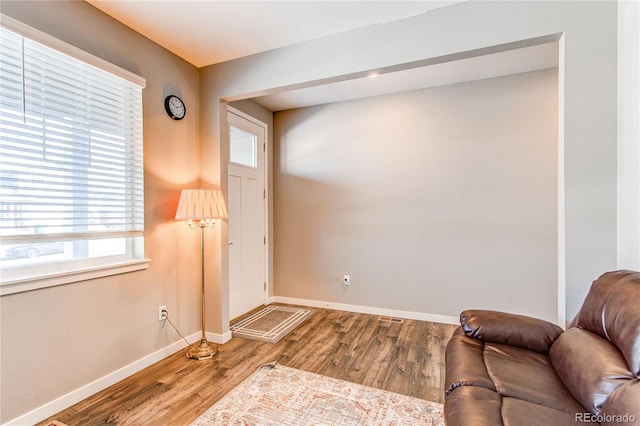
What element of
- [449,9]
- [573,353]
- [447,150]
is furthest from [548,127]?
[573,353]

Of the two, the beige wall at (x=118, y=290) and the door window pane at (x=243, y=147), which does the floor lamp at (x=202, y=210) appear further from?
the door window pane at (x=243, y=147)

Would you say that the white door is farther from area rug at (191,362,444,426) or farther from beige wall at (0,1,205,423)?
area rug at (191,362,444,426)

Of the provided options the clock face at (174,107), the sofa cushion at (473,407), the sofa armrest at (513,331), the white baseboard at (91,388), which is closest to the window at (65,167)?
the clock face at (174,107)

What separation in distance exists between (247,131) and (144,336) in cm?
242

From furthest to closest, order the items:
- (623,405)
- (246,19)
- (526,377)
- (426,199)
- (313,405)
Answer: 1. (426,199)
2. (246,19)
3. (313,405)
4. (526,377)
5. (623,405)

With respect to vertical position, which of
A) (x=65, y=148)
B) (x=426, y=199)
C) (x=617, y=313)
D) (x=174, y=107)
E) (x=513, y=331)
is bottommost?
(x=513, y=331)

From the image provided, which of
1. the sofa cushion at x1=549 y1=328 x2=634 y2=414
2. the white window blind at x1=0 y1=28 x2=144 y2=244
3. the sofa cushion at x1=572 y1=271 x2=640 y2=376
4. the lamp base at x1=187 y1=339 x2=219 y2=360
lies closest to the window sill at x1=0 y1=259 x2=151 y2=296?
the white window blind at x1=0 y1=28 x2=144 y2=244

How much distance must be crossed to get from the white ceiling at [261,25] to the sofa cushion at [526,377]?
190cm

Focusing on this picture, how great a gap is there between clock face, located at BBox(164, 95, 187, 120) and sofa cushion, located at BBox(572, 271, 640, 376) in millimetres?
3147

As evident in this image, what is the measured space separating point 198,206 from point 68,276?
3.02 feet

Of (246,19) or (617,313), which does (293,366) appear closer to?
(617,313)

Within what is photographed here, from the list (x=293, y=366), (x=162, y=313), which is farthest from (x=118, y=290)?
(x=293, y=366)

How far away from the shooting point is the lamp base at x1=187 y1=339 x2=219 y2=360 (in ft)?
8.31

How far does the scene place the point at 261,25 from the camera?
7.36ft
